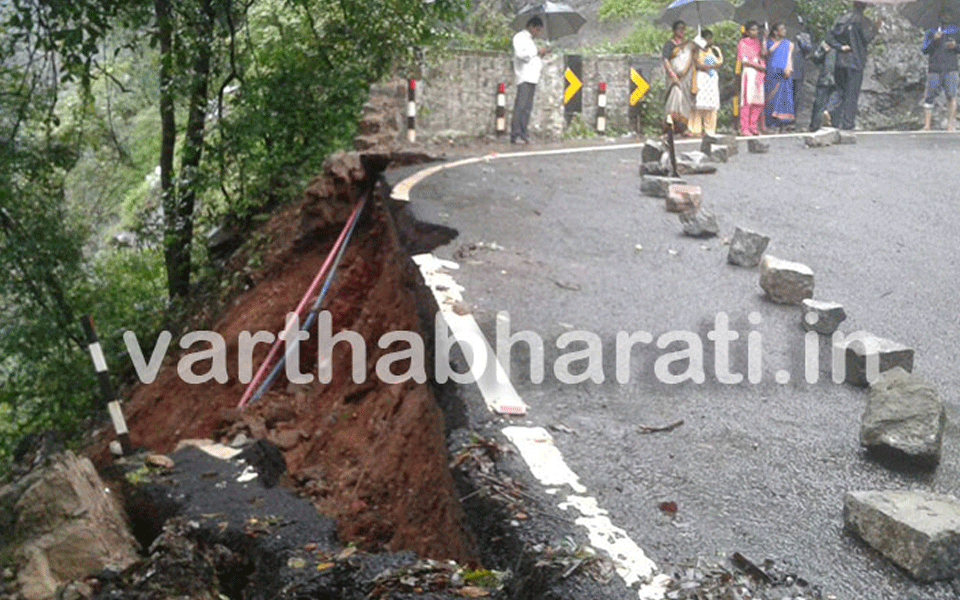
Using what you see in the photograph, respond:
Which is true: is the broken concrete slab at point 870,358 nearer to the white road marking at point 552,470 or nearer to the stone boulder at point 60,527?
the white road marking at point 552,470

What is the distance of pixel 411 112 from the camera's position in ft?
55.6

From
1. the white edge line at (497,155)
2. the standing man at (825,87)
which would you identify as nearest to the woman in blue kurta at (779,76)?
the standing man at (825,87)

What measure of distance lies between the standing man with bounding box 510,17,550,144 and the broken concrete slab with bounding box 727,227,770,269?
9376mm

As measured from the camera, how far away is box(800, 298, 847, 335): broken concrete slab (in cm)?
697

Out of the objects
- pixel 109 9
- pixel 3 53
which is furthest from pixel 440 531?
pixel 3 53

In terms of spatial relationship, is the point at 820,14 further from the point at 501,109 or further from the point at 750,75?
the point at 501,109

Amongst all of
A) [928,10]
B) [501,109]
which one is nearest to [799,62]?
[928,10]

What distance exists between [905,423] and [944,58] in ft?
52.5

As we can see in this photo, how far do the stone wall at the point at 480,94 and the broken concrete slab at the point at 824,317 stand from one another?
10.8 meters

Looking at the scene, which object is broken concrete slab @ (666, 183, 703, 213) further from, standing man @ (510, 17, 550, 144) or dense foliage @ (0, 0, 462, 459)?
standing man @ (510, 17, 550, 144)

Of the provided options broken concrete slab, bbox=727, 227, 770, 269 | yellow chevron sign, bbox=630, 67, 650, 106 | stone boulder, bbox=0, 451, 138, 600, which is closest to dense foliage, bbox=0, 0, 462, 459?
broken concrete slab, bbox=727, 227, 770, 269

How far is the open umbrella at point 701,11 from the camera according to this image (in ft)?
63.7

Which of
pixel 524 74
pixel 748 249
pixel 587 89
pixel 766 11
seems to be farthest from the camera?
pixel 766 11

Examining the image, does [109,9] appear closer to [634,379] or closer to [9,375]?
[9,375]
